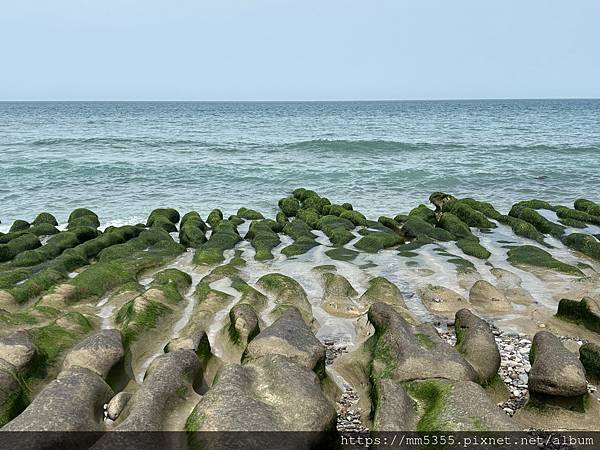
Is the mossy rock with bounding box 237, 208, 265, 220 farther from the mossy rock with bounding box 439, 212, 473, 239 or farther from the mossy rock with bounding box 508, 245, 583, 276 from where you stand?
the mossy rock with bounding box 508, 245, 583, 276

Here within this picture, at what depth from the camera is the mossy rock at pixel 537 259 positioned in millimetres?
9570

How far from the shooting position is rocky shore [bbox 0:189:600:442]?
4.24m

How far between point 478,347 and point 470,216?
8623 mm

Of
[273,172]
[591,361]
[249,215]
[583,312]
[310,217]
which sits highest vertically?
[591,361]

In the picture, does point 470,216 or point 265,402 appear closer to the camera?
point 265,402

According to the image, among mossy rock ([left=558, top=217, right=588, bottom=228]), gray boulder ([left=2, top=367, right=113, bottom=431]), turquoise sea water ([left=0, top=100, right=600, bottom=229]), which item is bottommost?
turquoise sea water ([left=0, top=100, right=600, bottom=229])

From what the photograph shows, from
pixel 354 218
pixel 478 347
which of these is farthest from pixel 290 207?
pixel 478 347

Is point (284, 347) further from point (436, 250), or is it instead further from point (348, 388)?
point (436, 250)

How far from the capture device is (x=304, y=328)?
5832 mm

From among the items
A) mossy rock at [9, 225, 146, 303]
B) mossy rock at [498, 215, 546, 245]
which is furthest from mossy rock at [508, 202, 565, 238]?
mossy rock at [9, 225, 146, 303]

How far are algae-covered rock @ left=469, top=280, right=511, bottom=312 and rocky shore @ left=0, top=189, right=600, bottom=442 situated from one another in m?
0.03

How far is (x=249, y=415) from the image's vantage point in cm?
389

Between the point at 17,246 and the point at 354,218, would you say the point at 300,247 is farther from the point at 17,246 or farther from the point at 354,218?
the point at 17,246

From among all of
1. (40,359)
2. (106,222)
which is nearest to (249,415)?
(40,359)
